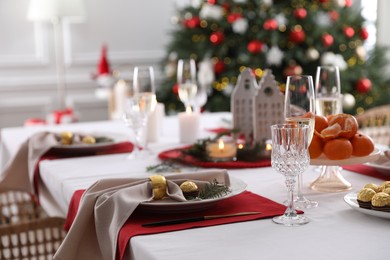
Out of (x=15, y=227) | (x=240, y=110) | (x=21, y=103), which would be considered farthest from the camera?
(x=21, y=103)

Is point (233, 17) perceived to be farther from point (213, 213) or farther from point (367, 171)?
point (213, 213)

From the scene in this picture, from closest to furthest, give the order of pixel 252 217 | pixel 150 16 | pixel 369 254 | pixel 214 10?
pixel 369 254 → pixel 252 217 → pixel 214 10 → pixel 150 16

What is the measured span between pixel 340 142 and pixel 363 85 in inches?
128

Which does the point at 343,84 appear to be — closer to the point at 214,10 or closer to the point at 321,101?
the point at 214,10

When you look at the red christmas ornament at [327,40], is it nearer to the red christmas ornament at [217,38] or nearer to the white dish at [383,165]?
the red christmas ornament at [217,38]

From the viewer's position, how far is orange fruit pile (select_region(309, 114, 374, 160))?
1.54m

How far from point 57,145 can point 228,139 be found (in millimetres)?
562

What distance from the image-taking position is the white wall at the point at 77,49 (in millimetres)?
5035

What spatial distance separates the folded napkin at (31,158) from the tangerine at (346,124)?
0.85 metres

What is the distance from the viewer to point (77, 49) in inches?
206

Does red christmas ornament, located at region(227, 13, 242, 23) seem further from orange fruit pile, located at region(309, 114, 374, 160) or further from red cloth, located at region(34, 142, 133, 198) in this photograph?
orange fruit pile, located at region(309, 114, 374, 160)

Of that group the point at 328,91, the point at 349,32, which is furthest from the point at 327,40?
the point at 328,91

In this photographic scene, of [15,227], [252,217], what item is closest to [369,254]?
[252,217]

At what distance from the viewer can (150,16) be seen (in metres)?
5.45
